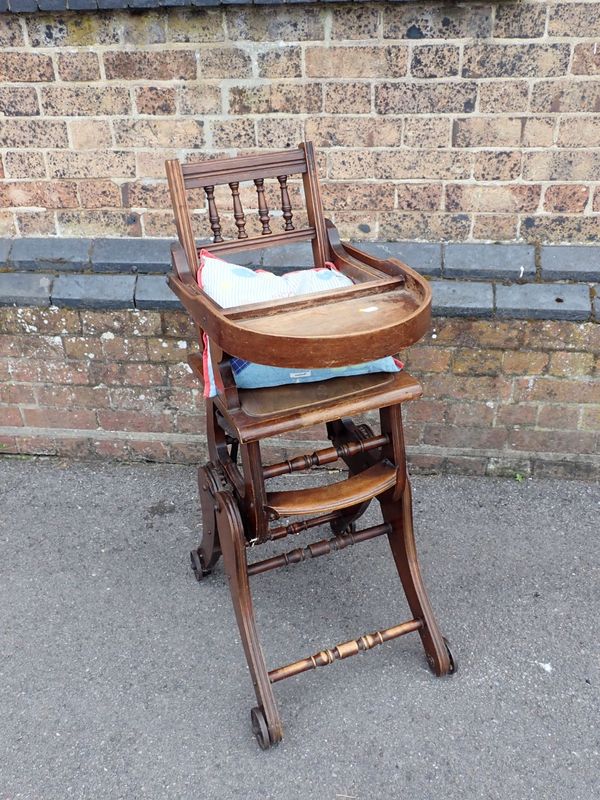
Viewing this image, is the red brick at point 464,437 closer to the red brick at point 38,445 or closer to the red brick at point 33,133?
the red brick at point 38,445

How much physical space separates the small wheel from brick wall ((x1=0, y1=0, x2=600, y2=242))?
195cm

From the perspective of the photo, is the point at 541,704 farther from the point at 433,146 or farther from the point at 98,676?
the point at 433,146

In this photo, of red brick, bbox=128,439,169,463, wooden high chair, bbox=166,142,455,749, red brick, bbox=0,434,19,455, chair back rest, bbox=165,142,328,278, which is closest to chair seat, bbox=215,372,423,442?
wooden high chair, bbox=166,142,455,749

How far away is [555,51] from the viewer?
2.71 m

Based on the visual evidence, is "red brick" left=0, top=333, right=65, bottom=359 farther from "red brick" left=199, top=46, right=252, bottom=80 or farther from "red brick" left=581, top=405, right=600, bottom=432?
"red brick" left=581, top=405, right=600, bottom=432

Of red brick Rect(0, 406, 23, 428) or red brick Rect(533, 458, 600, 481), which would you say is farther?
red brick Rect(0, 406, 23, 428)

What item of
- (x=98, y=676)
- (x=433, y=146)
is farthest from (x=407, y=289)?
(x=98, y=676)

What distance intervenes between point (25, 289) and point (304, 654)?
1954 mm

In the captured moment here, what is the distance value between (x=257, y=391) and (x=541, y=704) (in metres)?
1.37

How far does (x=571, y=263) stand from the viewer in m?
2.96

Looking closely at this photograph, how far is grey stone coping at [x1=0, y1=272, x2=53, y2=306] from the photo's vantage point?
313 cm

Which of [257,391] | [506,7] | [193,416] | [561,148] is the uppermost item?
[506,7]

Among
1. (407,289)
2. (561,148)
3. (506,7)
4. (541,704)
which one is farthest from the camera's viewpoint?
(561,148)

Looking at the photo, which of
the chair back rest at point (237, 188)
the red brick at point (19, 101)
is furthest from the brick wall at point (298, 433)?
the chair back rest at point (237, 188)
